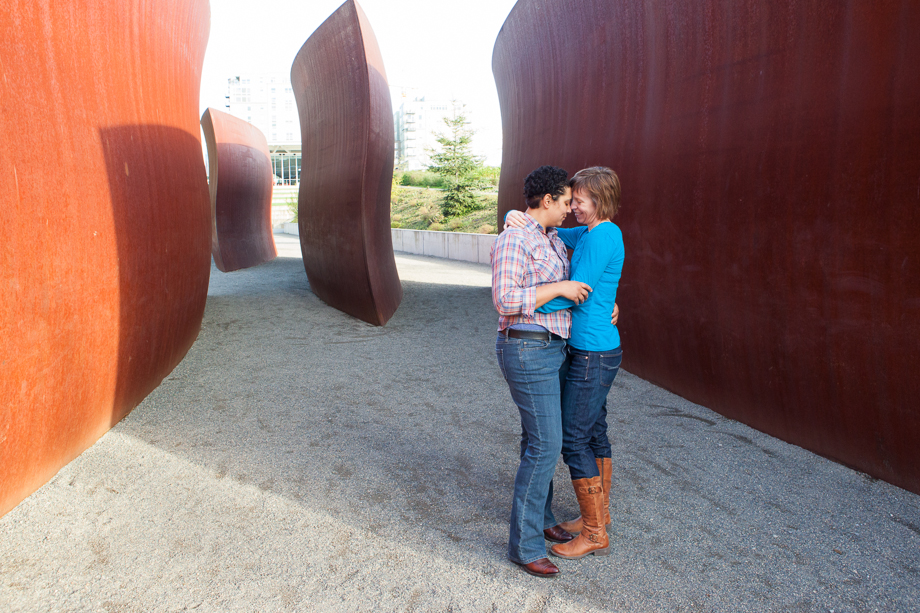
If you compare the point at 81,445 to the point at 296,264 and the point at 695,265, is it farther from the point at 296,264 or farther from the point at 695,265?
the point at 296,264

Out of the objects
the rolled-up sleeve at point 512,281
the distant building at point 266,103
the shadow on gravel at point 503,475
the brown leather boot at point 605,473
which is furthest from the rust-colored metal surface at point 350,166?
the distant building at point 266,103

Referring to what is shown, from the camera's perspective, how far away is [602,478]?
2.85 metres

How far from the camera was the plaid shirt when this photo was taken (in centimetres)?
242

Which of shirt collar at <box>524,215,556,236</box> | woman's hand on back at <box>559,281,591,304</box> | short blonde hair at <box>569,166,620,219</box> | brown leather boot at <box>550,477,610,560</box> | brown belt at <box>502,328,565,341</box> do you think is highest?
short blonde hair at <box>569,166,620,219</box>

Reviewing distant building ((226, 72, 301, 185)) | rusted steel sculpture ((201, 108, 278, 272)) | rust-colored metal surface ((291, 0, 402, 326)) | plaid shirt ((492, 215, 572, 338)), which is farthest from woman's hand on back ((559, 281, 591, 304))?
distant building ((226, 72, 301, 185))

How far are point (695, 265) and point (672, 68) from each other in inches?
66.6

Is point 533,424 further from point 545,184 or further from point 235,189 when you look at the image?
point 235,189

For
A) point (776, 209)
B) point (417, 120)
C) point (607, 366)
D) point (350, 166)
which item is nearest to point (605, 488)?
point (607, 366)

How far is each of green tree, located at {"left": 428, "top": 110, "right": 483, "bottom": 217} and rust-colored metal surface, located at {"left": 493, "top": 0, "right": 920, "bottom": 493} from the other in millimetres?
18198

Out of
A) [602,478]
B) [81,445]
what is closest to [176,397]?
[81,445]

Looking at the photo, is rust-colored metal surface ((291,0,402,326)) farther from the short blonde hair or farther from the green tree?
the green tree

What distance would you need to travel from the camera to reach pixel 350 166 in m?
8.84

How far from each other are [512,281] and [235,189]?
14471 millimetres

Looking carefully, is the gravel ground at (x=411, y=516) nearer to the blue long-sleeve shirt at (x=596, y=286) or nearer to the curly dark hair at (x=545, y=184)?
the blue long-sleeve shirt at (x=596, y=286)
